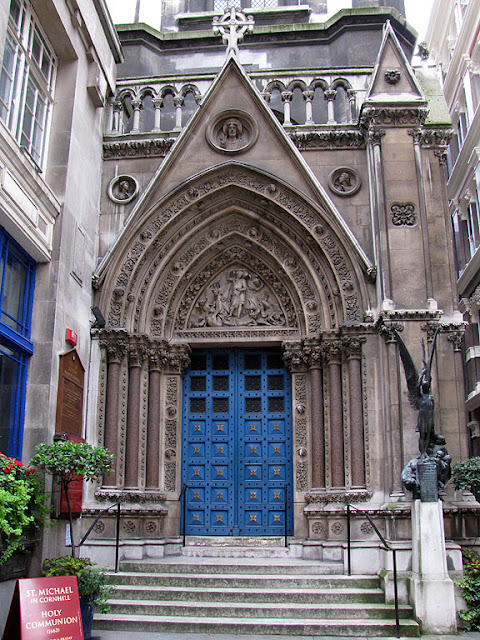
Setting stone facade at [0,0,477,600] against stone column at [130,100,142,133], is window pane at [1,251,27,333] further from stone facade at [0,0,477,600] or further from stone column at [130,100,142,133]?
stone column at [130,100,142,133]

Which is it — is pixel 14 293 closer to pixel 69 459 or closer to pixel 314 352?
pixel 69 459

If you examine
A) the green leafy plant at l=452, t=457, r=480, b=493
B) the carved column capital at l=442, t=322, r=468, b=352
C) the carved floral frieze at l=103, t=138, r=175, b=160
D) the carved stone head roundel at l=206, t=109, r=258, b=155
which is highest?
the carved stone head roundel at l=206, t=109, r=258, b=155

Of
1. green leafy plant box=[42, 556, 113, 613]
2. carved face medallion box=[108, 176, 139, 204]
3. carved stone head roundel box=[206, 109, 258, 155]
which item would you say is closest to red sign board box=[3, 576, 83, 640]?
green leafy plant box=[42, 556, 113, 613]

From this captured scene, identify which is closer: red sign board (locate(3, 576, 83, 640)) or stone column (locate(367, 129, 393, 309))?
red sign board (locate(3, 576, 83, 640))

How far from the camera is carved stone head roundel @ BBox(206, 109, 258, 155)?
1328 cm

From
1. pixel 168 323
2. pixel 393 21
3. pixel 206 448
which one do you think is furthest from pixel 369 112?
pixel 206 448

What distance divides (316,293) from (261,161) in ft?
8.64

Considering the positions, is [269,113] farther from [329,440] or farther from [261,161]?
[329,440]

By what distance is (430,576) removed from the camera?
30.4 feet

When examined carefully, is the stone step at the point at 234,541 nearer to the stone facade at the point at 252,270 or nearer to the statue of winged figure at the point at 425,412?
the stone facade at the point at 252,270

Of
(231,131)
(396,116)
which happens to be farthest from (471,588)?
(231,131)

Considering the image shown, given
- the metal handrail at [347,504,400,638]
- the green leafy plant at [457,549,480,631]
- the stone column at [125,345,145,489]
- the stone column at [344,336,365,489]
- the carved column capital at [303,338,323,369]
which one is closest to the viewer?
the metal handrail at [347,504,400,638]

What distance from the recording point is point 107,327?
40.7ft

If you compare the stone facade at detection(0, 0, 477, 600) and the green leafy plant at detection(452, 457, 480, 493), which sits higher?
the stone facade at detection(0, 0, 477, 600)
